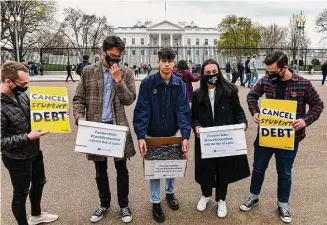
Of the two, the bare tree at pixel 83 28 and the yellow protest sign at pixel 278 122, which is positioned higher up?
the bare tree at pixel 83 28

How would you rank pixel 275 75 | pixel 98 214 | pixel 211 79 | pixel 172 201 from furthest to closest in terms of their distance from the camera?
pixel 172 201
pixel 98 214
pixel 211 79
pixel 275 75

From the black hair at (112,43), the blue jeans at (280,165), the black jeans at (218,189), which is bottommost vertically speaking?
the black jeans at (218,189)

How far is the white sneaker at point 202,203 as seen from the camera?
12.7ft

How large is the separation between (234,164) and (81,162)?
9.86ft

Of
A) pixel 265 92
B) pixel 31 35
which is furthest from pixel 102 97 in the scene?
pixel 31 35

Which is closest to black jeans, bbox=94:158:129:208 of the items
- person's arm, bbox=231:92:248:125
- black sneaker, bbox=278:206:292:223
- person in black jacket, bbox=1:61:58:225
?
person in black jacket, bbox=1:61:58:225

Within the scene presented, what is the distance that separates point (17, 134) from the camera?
2.99m

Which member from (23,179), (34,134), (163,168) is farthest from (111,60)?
(23,179)

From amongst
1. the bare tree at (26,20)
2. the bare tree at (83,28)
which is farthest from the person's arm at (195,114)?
the bare tree at (83,28)

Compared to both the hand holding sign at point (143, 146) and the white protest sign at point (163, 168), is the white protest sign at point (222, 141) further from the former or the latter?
the hand holding sign at point (143, 146)

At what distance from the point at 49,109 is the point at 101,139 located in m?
0.59

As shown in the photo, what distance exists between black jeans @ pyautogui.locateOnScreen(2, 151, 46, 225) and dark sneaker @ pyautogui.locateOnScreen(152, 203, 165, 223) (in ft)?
4.22

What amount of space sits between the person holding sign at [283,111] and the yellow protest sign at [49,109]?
6.89 ft

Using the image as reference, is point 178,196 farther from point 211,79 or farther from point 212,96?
point 211,79
